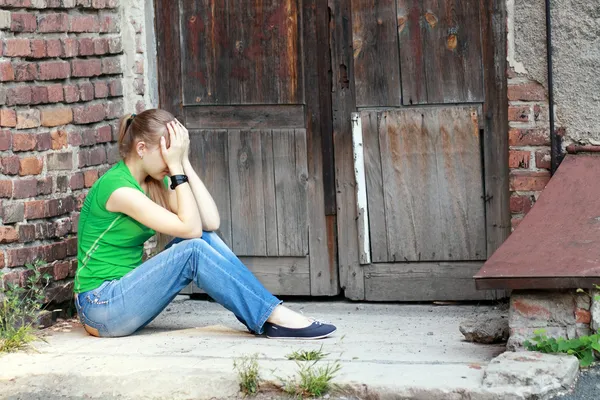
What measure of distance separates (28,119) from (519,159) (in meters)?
2.36

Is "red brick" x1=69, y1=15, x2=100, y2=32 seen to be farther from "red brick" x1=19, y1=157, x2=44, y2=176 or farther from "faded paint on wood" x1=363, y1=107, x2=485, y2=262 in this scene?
"faded paint on wood" x1=363, y1=107, x2=485, y2=262

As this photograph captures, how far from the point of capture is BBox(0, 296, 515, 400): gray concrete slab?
3.78m

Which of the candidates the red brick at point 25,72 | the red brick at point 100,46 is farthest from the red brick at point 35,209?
the red brick at point 100,46

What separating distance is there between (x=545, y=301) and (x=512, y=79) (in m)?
1.33

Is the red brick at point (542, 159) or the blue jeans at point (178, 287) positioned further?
the red brick at point (542, 159)

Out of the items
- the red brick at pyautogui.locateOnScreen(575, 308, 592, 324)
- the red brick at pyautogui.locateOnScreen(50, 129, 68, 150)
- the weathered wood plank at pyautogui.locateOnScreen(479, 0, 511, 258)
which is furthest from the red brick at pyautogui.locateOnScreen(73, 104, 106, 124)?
the red brick at pyautogui.locateOnScreen(575, 308, 592, 324)

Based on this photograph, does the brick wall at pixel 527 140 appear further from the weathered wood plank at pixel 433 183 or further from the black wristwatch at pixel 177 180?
the black wristwatch at pixel 177 180

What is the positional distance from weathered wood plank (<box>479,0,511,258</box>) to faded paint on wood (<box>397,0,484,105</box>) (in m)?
0.04

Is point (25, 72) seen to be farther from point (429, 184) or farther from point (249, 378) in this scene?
point (429, 184)

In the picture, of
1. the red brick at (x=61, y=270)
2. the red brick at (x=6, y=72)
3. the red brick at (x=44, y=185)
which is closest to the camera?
the red brick at (x=6, y=72)

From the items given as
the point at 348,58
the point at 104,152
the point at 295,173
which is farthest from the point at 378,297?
the point at 104,152

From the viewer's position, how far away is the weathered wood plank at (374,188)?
5379mm

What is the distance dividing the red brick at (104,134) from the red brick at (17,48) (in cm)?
68

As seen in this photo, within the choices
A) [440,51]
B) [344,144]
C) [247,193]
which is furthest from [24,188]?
[440,51]
